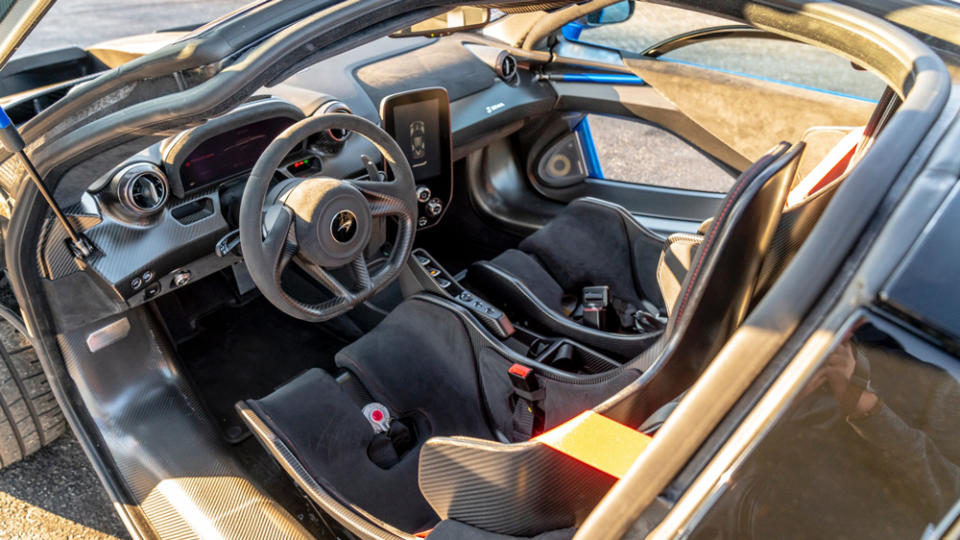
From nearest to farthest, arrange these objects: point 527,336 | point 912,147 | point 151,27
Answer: point 912,147
point 527,336
point 151,27

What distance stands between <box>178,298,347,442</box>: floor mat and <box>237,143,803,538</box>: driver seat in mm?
586

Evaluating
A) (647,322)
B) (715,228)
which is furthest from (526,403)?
(715,228)

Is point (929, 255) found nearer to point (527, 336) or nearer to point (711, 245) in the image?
point (711, 245)

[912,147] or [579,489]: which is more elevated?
[912,147]

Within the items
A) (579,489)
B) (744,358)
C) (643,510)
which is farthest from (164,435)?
(744,358)

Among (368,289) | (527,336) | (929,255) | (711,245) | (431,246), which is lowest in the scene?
(431,246)

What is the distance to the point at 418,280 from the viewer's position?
2398 mm

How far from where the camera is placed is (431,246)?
334cm

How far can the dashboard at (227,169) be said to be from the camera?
1.85 metres

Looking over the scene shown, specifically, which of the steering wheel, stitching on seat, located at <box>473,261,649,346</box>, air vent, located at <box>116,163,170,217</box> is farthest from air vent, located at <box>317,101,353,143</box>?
stitching on seat, located at <box>473,261,649,346</box>

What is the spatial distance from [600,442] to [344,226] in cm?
100

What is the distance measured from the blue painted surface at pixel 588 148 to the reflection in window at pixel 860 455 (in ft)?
8.45

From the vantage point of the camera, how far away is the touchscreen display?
2383 millimetres

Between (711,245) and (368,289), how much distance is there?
103cm
